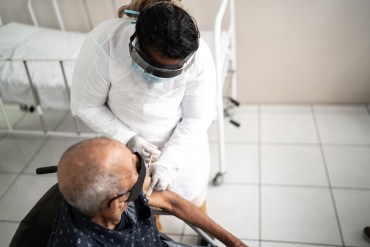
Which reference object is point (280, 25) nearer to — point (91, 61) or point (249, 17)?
point (249, 17)

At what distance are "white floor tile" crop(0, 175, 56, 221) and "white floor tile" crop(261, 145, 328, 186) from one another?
1.35 metres

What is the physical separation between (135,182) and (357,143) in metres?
1.94

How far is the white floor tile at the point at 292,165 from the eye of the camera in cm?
226

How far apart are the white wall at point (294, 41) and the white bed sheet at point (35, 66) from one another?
0.26m

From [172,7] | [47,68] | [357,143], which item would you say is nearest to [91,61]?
[172,7]

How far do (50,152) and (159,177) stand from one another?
1.04 metres

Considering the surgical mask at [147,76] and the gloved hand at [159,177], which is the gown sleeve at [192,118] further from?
the surgical mask at [147,76]

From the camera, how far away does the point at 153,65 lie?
1.13 metres

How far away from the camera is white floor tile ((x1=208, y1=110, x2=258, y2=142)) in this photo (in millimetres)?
2668

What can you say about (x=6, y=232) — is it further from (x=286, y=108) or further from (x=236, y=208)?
(x=286, y=108)

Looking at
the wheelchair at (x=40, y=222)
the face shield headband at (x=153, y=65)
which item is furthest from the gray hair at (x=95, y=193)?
the face shield headband at (x=153, y=65)

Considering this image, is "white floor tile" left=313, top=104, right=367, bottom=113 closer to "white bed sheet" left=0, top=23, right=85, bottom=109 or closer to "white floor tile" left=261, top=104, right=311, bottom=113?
"white floor tile" left=261, top=104, right=311, bottom=113

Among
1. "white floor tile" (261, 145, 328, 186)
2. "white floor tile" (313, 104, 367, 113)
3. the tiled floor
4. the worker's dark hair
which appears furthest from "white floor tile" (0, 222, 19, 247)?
"white floor tile" (313, 104, 367, 113)

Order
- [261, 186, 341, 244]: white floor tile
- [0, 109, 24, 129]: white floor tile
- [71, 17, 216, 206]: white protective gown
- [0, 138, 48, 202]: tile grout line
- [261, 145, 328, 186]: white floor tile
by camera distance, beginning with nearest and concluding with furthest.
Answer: [71, 17, 216, 206]: white protective gown
[0, 138, 48, 202]: tile grout line
[261, 186, 341, 244]: white floor tile
[261, 145, 328, 186]: white floor tile
[0, 109, 24, 129]: white floor tile
